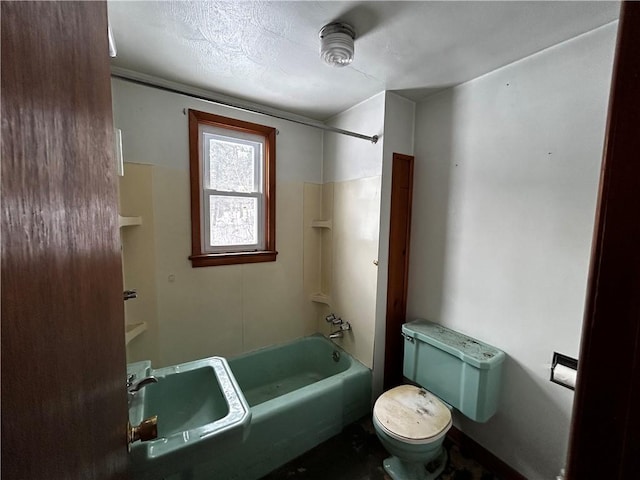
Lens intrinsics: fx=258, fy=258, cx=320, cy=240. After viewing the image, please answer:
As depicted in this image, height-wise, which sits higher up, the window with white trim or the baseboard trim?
the window with white trim

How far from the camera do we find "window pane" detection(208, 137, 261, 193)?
6.59 feet

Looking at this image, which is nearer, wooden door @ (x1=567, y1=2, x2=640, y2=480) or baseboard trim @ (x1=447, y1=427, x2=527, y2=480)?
wooden door @ (x1=567, y1=2, x2=640, y2=480)

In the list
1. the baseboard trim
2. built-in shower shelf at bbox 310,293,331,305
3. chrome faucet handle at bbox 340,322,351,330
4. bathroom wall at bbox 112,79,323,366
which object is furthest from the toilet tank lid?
bathroom wall at bbox 112,79,323,366

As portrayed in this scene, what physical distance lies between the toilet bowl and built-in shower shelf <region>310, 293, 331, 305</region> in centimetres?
96

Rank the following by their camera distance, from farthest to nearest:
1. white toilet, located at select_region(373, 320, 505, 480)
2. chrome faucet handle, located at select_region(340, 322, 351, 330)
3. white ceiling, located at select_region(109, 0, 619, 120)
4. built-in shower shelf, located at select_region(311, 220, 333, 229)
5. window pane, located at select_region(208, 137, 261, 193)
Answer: built-in shower shelf, located at select_region(311, 220, 333, 229), chrome faucet handle, located at select_region(340, 322, 351, 330), window pane, located at select_region(208, 137, 261, 193), white toilet, located at select_region(373, 320, 505, 480), white ceiling, located at select_region(109, 0, 619, 120)

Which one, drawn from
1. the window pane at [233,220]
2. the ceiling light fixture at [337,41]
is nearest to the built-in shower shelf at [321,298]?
the window pane at [233,220]

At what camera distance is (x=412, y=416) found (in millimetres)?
1413

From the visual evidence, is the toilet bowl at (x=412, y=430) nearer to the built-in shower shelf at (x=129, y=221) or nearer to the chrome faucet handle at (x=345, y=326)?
the chrome faucet handle at (x=345, y=326)

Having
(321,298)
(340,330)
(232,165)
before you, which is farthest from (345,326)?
(232,165)

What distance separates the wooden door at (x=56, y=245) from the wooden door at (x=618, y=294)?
2.02 feet

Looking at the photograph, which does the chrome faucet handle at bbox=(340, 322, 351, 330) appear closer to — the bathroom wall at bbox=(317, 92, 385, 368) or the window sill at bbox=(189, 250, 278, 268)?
the bathroom wall at bbox=(317, 92, 385, 368)

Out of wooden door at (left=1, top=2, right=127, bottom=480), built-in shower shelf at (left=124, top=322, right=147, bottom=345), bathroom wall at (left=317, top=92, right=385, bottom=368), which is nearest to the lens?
wooden door at (left=1, top=2, right=127, bottom=480)

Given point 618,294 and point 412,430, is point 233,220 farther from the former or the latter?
point 618,294

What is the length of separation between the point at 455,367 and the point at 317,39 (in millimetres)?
1938
